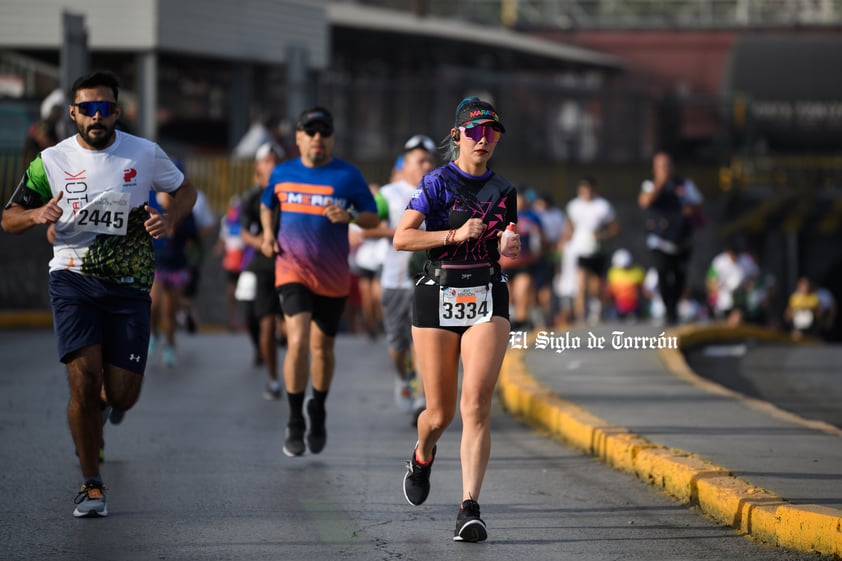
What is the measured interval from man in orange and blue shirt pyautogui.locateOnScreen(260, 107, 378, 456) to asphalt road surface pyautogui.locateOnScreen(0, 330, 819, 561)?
18.3 inches

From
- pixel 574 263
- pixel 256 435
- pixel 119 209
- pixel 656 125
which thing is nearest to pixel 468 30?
pixel 656 125

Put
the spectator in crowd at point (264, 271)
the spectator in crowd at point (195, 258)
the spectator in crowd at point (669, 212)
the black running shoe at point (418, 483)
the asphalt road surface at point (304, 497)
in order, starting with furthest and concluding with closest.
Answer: the spectator in crowd at point (669, 212), the spectator in crowd at point (195, 258), the spectator in crowd at point (264, 271), the black running shoe at point (418, 483), the asphalt road surface at point (304, 497)

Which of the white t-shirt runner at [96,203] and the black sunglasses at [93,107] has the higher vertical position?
the black sunglasses at [93,107]

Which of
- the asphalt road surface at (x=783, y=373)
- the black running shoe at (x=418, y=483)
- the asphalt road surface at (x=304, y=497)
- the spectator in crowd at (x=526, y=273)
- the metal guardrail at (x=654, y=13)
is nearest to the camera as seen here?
the asphalt road surface at (x=304, y=497)

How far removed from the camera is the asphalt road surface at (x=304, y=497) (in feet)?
23.1

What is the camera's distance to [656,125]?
34.7 metres

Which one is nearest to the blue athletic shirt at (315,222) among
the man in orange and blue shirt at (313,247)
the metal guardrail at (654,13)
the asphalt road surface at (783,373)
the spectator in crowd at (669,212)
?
the man in orange and blue shirt at (313,247)

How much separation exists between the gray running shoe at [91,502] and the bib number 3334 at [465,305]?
1831mm

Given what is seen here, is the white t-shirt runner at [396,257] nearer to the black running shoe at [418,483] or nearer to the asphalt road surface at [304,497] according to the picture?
the asphalt road surface at [304,497]

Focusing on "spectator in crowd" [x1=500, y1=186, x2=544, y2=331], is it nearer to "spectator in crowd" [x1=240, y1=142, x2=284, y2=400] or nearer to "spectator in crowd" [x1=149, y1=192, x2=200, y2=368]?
"spectator in crowd" [x1=149, y1=192, x2=200, y2=368]

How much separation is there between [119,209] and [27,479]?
1.79 meters

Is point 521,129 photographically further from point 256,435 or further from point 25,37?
point 256,435

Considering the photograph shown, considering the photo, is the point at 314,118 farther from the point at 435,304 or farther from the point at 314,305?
the point at 435,304

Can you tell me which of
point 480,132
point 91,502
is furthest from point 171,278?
point 480,132
